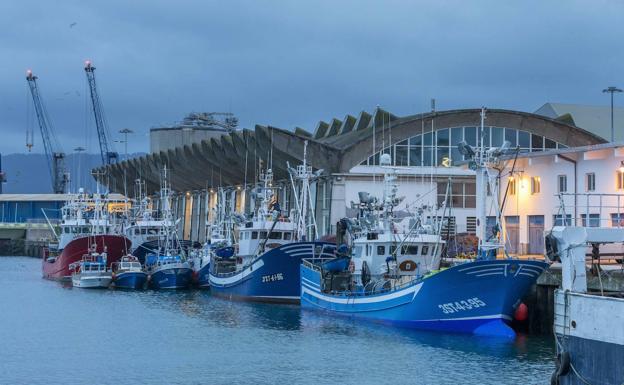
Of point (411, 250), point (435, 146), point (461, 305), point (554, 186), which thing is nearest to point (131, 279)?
point (435, 146)

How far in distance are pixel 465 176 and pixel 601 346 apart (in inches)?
1879

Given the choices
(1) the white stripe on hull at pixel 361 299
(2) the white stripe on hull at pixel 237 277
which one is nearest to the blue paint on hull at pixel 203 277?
(2) the white stripe on hull at pixel 237 277

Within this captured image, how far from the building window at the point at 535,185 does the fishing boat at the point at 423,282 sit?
1087cm

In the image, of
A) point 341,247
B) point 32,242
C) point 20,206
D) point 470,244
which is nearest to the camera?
point 341,247

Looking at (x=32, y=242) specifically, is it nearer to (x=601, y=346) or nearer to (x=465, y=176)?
(x=465, y=176)

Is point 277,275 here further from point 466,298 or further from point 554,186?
point 466,298

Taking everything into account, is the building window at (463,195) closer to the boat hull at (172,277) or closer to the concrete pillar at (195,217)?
the boat hull at (172,277)

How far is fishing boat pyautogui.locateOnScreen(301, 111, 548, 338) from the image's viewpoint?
38062 mm

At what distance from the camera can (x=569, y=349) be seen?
2289cm

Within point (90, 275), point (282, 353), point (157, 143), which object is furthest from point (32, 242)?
point (282, 353)

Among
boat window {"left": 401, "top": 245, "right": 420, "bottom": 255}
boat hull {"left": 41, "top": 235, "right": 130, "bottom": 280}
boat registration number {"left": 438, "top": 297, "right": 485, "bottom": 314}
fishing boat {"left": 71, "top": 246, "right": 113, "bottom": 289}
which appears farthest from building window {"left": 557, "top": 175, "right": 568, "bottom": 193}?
boat hull {"left": 41, "top": 235, "right": 130, "bottom": 280}

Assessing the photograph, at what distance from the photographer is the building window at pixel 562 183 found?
52656 mm

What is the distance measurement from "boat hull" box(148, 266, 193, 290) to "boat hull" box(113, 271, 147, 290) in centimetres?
85

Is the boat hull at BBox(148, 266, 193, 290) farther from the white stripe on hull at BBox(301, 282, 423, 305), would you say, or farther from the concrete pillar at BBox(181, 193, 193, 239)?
the concrete pillar at BBox(181, 193, 193, 239)
